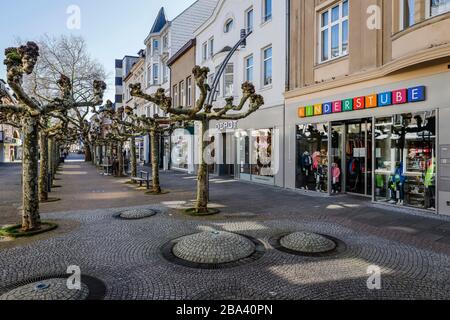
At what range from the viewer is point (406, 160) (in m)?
9.84

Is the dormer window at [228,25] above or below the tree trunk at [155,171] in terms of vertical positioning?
above

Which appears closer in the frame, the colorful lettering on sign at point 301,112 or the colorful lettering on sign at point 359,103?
the colorful lettering on sign at point 359,103

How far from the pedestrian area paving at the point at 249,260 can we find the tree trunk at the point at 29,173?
34.9 inches

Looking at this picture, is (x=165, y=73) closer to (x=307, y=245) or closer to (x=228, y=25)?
(x=228, y=25)

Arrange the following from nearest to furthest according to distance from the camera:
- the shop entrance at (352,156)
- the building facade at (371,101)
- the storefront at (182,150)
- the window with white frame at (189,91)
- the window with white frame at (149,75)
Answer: the building facade at (371,101) < the shop entrance at (352,156) < the storefront at (182,150) < the window with white frame at (189,91) < the window with white frame at (149,75)

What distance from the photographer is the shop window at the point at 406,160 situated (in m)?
9.08

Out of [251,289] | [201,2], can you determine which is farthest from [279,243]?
[201,2]

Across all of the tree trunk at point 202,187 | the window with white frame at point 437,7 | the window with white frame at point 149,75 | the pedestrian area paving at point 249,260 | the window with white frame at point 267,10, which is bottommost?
the pedestrian area paving at point 249,260

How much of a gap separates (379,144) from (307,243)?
20.7 feet

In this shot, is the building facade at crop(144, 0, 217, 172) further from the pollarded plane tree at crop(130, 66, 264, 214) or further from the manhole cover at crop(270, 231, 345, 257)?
the manhole cover at crop(270, 231, 345, 257)

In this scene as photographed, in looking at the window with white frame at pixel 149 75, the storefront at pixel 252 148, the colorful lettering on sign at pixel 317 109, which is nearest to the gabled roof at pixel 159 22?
the window with white frame at pixel 149 75

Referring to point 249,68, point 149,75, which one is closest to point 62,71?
point 149,75

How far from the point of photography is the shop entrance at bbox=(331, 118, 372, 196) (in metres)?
11.4

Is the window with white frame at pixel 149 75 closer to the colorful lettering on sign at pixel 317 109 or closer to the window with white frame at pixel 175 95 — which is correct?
the window with white frame at pixel 175 95
